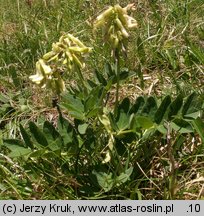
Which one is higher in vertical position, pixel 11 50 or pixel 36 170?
pixel 11 50

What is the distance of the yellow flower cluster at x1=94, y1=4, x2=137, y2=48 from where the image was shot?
1.85 m

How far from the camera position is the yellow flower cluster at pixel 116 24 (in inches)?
72.6

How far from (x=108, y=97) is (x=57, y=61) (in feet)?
1.40

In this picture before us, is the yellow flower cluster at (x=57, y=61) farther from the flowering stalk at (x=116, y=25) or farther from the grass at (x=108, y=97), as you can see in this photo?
the grass at (x=108, y=97)

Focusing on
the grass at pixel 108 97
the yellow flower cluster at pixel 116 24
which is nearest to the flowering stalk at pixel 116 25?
the yellow flower cluster at pixel 116 24

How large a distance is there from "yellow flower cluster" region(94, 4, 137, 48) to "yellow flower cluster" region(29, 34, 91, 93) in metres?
0.09

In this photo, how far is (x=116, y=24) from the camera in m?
1.86

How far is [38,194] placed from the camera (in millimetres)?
2109

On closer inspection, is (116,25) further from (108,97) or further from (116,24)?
(108,97)

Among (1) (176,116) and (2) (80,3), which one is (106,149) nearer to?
(1) (176,116)

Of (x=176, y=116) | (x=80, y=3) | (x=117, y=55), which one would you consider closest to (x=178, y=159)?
(x=176, y=116)

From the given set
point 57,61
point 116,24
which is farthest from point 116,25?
point 57,61

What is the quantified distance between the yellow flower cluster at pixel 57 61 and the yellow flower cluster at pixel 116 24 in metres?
0.09

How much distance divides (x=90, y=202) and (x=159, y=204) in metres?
0.26
